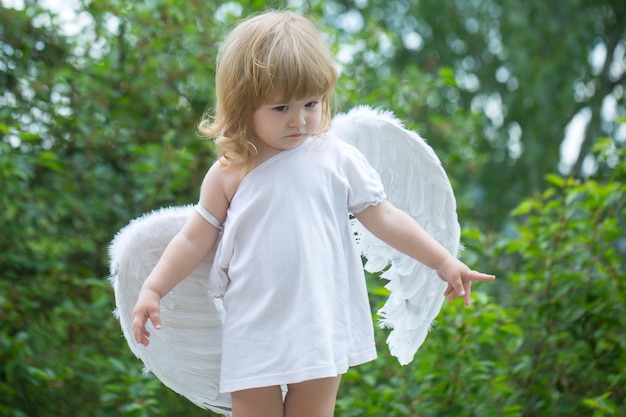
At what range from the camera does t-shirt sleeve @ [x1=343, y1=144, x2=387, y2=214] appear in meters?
2.02

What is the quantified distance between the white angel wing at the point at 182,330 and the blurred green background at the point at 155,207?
2.71 feet

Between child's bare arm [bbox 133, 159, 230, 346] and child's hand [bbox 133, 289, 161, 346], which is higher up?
child's bare arm [bbox 133, 159, 230, 346]

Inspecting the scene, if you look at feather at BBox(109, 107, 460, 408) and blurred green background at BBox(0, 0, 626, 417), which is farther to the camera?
blurred green background at BBox(0, 0, 626, 417)

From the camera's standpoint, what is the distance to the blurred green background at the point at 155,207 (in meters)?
3.15

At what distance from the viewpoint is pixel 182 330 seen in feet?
7.27

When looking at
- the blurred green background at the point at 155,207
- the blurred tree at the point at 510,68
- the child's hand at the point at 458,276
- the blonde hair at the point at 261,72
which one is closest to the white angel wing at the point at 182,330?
the blonde hair at the point at 261,72

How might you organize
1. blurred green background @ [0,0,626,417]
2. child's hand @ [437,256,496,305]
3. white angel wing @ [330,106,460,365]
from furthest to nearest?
blurred green background @ [0,0,626,417] < white angel wing @ [330,106,460,365] < child's hand @ [437,256,496,305]

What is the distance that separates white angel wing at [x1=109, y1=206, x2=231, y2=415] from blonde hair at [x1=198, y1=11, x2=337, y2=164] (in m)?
0.27

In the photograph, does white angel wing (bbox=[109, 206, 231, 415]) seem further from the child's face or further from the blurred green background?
the blurred green background

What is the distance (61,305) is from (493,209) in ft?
16.3

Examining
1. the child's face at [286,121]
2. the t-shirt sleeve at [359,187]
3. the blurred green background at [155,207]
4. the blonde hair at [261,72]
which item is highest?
the blonde hair at [261,72]

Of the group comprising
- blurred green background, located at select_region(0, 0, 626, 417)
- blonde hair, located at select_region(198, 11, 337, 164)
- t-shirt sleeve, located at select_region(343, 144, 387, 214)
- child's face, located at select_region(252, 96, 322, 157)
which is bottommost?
blurred green background, located at select_region(0, 0, 626, 417)

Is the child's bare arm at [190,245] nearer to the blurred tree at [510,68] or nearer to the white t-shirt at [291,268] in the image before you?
the white t-shirt at [291,268]

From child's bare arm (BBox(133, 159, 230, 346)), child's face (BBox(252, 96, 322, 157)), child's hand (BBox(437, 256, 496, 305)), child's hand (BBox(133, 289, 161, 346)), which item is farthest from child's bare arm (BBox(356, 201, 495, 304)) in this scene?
child's hand (BBox(133, 289, 161, 346))
